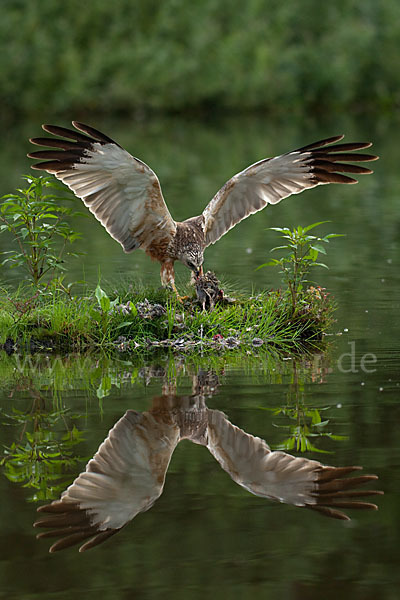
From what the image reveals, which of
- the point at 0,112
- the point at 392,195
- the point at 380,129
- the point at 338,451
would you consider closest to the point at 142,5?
the point at 0,112

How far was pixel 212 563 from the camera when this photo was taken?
16.3ft

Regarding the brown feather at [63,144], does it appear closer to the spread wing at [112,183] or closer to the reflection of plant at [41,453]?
the spread wing at [112,183]

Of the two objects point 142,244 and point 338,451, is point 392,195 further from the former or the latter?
→ point 338,451

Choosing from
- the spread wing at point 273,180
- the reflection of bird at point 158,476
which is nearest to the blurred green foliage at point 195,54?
the spread wing at point 273,180

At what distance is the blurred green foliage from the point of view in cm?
4875

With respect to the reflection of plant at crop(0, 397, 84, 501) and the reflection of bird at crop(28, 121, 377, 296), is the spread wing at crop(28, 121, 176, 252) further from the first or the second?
the reflection of plant at crop(0, 397, 84, 501)

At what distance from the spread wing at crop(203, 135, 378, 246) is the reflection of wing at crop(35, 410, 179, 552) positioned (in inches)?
147

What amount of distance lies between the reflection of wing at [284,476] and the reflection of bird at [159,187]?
11.5ft

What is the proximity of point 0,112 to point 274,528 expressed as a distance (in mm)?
47259

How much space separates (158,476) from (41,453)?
2.70 feet

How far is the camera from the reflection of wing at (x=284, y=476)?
18.5 feet

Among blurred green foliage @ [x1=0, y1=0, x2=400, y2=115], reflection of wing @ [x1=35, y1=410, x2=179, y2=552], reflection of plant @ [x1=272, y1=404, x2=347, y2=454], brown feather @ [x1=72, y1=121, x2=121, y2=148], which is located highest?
blurred green foliage @ [x1=0, y1=0, x2=400, y2=115]

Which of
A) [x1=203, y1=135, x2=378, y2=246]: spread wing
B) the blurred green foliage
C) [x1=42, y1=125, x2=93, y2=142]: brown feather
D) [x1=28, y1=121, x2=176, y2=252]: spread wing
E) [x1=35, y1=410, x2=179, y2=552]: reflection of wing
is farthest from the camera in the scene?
the blurred green foliage

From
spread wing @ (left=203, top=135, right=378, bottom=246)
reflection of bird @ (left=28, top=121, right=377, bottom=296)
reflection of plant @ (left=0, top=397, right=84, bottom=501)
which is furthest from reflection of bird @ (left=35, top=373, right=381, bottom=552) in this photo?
spread wing @ (left=203, top=135, right=378, bottom=246)
